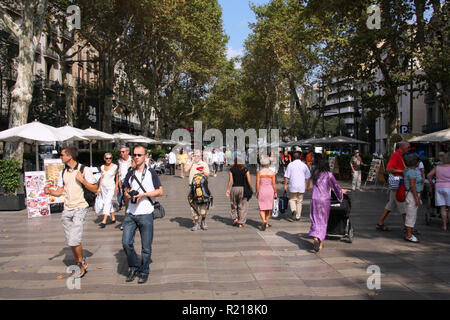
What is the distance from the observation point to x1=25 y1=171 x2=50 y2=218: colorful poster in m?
9.79

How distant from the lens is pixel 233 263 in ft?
18.5

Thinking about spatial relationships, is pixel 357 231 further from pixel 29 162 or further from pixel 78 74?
pixel 78 74

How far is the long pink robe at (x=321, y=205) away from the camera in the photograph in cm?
626

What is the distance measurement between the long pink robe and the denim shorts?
2.51 m

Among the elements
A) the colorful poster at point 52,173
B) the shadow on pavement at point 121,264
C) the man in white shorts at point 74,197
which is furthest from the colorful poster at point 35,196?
the man in white shorts at point 74,197

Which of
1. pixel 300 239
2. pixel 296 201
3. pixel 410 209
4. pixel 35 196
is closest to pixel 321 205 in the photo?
pixel 300 239

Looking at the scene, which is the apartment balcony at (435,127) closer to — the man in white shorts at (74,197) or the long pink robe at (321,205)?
the long pink robe at (321,205)

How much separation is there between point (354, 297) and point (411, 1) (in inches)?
512

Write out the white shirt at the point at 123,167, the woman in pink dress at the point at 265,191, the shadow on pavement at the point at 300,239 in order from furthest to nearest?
the white shirt at the point at 123,167 < the woman in pink dress at the point at 265,191 < the shadow on pavement at the point at 300,239

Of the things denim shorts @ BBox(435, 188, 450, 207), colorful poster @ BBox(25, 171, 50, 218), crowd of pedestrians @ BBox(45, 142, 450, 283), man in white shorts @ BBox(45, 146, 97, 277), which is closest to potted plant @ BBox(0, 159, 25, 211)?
colorful poster @ BBox(25, 171, 50, 218)

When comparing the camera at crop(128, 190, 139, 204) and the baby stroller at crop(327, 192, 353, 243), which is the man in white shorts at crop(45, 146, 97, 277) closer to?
the camera at crop(128, 190, 139, 204)

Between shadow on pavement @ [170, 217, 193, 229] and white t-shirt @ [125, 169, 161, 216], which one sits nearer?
white t-shirt @ [125, 169, 161, 216]

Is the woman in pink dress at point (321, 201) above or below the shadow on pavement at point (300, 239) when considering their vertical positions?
above

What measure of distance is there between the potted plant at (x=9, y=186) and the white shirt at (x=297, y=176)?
7385 millimetres
